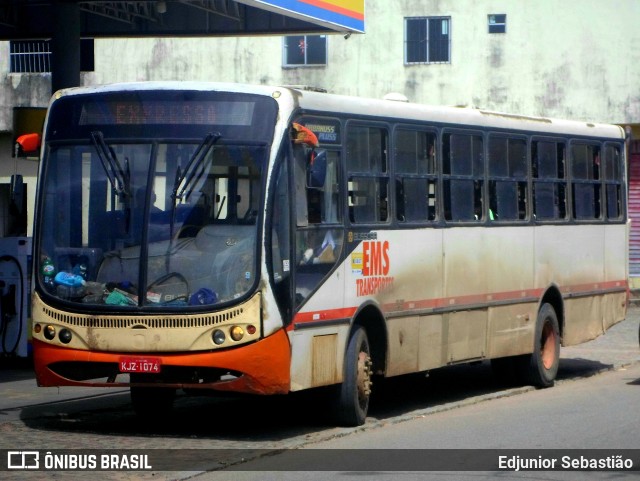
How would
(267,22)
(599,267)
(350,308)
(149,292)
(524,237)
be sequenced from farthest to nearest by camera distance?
(267,22), (599,267), (524,237), (350,308), (149,292)

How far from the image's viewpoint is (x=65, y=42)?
57.8ft

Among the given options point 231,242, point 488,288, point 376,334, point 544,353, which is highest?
point 231,242

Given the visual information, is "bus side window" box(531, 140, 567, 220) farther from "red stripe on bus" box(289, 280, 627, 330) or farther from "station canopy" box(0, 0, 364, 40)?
"station canopy" box(0, 0, 364, 40)

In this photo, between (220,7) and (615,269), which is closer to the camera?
(615,269)

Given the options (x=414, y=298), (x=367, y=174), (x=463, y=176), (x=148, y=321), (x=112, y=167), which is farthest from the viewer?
(x=463, y=176)

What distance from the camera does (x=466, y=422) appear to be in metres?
12.7

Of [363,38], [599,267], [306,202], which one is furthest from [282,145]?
[363,38]

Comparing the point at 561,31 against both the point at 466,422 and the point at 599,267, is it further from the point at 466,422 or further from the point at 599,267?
the point at 466,422

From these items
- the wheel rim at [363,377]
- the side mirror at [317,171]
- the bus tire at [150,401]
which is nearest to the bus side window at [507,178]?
the wheel rim at [363,377]

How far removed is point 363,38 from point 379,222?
20.4 metres

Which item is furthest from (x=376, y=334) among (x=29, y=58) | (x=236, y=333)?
(x=29, y=58)

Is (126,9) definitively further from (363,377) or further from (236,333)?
(236,333)

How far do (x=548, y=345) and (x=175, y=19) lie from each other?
7500 millimetres

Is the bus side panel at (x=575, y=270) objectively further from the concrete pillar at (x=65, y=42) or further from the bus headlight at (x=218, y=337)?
the concrete pillar at (x=65, y=42)
